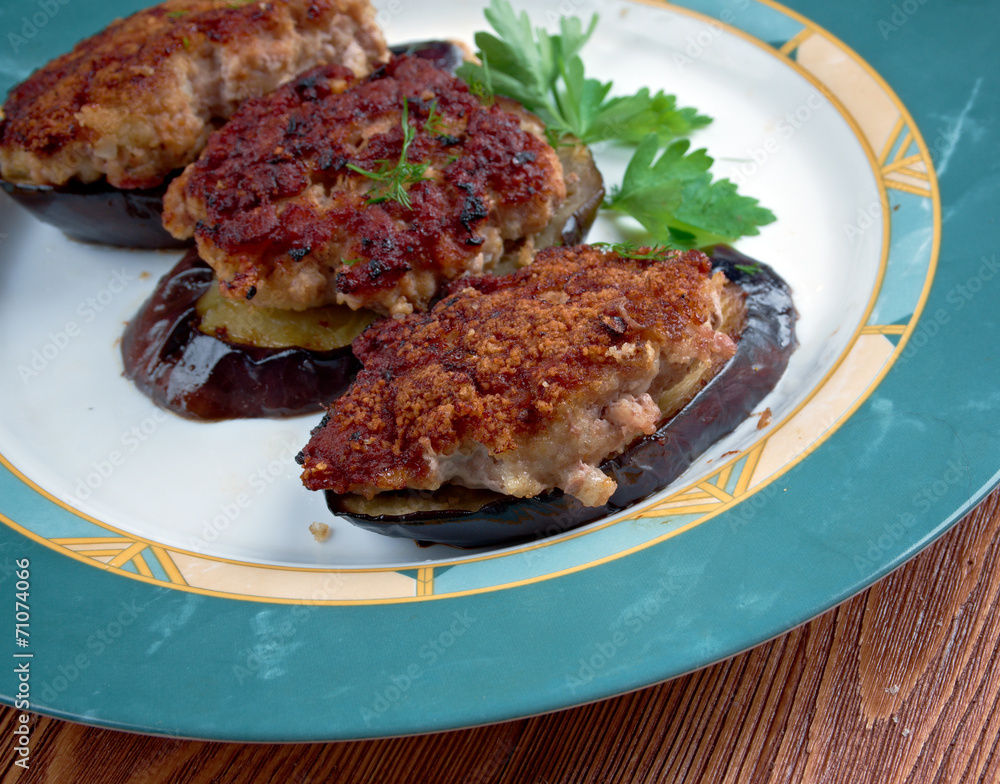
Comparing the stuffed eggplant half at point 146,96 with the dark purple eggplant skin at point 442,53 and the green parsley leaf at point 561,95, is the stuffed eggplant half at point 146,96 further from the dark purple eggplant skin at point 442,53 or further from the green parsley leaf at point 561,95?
the green parsley leaf at point 561,95

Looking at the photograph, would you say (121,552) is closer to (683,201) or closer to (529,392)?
(529,392)

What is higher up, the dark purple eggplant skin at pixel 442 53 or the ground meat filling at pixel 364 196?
the dark purple eggplant skin at pixel 442 53

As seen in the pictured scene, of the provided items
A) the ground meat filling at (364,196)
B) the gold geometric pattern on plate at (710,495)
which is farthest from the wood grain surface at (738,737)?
the ground meat filling at (364,196)

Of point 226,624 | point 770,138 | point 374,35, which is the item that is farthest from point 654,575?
point 374,35

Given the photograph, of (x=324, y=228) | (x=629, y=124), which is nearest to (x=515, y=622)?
(x=324, y=228)

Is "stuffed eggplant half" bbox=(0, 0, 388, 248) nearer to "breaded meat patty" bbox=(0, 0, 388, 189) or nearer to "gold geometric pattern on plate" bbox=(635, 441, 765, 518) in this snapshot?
"breaded meat patty" bbox=(0, 0, 388, 189)
